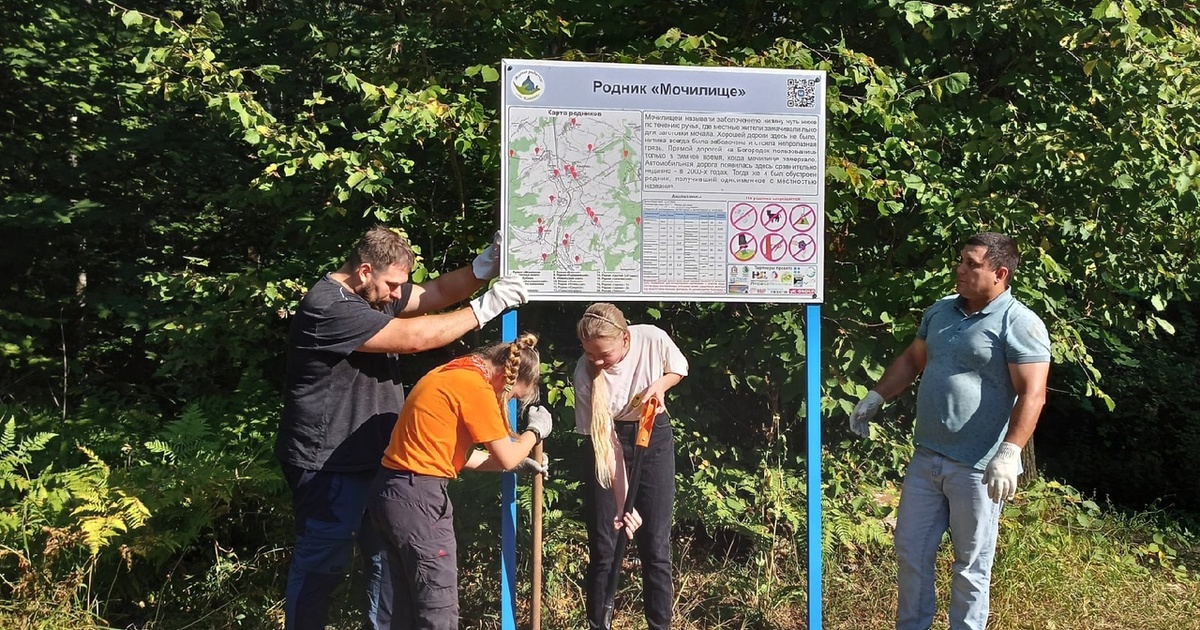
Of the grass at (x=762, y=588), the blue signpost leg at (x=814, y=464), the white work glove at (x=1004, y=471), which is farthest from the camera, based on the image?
Result: the grass at (x=762, y=588)

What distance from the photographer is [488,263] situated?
3988mm

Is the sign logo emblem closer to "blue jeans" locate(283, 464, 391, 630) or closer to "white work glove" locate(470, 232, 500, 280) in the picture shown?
"white work glove" locate(470, 232, 500, 280)

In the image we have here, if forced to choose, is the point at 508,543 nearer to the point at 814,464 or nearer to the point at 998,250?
the point at 814,464

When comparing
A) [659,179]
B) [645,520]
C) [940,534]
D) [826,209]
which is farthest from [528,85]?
[940,534]

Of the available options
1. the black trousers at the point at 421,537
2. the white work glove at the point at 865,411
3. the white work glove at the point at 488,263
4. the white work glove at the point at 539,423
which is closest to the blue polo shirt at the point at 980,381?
the white work glove at the point at 865,411

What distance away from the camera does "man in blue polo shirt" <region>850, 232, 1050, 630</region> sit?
3.59 m

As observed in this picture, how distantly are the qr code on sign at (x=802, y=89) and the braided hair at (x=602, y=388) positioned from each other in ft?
3.77

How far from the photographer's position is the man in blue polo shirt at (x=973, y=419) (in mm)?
3588

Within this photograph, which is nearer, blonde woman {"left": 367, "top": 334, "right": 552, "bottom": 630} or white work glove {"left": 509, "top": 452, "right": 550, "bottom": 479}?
blonde woman {"left": 367, "top": 334, "right": 552, "bottom": 630}

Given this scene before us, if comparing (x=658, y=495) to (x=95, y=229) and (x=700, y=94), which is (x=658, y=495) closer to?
(x=700, y=94)

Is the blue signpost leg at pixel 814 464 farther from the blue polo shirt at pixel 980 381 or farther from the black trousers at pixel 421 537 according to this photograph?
the black trousers at pixel 421 537

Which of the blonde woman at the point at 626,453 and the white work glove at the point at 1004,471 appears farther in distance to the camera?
the blonde woman at the point at 626,453

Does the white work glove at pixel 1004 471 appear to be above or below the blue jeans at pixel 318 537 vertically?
above

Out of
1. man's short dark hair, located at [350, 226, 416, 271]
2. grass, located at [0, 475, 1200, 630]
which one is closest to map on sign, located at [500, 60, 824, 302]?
man's short dark hair, located at [350, 226, 416, 271]
